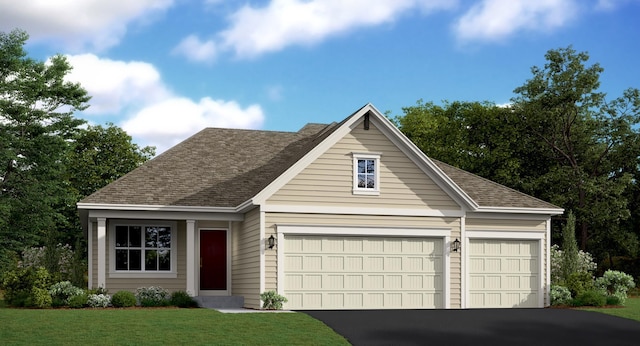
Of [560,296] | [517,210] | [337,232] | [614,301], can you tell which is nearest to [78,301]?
[337,232]

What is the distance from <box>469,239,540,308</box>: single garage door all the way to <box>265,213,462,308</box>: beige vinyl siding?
688mm

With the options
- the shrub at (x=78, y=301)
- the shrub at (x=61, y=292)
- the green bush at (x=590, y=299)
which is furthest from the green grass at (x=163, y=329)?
the green bush at (x=590, y=299)

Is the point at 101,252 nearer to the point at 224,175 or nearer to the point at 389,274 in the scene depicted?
the point at 224,175

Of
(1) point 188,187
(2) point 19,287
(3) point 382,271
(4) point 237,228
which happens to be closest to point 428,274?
(3) point 382,271

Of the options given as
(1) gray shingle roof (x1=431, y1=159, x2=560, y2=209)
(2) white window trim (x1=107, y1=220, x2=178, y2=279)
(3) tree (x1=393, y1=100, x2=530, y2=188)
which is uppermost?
(3) tree (x1=393, y1=100, x2=530, y2=188)

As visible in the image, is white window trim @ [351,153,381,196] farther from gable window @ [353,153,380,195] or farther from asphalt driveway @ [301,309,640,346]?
asphalt driveway @ [301,309,640,346]

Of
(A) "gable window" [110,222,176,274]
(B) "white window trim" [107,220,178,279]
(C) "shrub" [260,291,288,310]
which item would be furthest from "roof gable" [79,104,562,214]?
(C) "shrub" [260,291,288,310]

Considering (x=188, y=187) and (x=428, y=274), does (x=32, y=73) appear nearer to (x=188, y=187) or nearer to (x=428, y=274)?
(x=188, y=187)

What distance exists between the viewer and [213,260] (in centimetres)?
2764

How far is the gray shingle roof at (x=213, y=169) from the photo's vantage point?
2619 centimetres

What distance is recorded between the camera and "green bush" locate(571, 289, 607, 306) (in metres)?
25.1

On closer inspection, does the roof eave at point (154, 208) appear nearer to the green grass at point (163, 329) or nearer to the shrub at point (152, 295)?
the shrub at point (152, 295)

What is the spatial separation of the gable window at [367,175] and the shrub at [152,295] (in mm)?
6604

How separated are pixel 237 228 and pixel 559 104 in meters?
22.0
